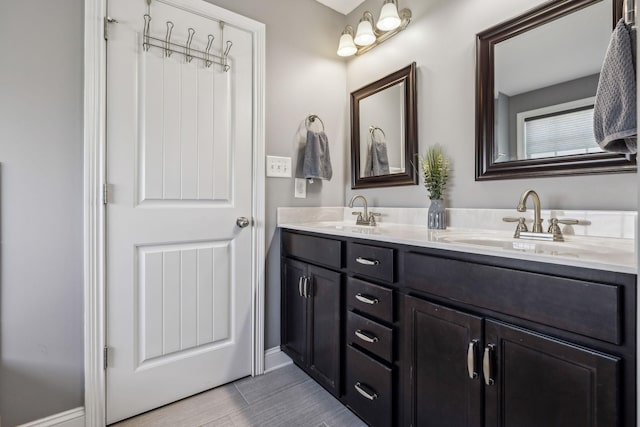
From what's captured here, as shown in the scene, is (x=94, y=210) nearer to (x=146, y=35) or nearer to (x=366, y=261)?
(x=146, y=35)

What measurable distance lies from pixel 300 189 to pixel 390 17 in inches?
45.1

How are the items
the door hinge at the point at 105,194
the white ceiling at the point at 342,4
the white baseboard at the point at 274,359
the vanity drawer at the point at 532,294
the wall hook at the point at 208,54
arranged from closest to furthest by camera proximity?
the vanity drawer at the point at 532,294 < the door hinge at the point at 105,194 < the wall hook at the point at 208,54 < the white baseboard at the point at 274,359 < the white ceiling at the point at 342,4

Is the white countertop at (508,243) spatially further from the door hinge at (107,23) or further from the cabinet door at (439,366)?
the door hinge at (107,23)

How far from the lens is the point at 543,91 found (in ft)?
4.17

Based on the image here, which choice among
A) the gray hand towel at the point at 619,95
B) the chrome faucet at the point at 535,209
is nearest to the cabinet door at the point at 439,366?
the chrome faucet at the point at 535,209

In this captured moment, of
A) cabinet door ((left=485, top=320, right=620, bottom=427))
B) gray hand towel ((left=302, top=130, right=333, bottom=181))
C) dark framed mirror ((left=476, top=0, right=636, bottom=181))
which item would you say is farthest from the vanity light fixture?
cabinet door ((left=485, top=320, right=620, bottom=427))

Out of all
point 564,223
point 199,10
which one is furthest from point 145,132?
point 564,223

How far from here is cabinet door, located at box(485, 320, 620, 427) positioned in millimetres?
688

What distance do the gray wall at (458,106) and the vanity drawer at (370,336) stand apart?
0.78m

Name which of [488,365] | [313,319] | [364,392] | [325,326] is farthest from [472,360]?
[313,319]

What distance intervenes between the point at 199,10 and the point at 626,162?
2.00 metres

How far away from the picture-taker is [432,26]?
167cm

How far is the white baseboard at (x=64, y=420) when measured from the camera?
1261mm

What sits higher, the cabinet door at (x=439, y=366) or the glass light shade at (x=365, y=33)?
the glass light shade at (x=365, y=33)
